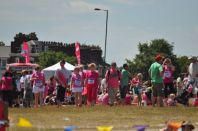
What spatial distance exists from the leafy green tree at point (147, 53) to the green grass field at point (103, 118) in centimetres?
9791

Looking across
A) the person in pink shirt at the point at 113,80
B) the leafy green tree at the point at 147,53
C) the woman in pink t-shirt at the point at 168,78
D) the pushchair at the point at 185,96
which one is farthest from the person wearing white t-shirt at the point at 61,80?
the leafy green tree at the point at 147,53

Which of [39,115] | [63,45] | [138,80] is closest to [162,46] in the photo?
[63,45]

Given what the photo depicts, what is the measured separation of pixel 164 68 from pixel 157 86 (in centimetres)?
98

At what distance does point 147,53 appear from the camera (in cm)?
11944

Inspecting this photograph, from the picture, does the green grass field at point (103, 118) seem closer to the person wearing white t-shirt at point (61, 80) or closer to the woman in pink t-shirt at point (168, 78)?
the woman in pink t-shirt at point (168, 78)

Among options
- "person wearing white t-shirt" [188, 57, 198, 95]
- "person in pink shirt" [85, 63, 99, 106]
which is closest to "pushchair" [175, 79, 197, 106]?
"person wearing white t-shirt" [188, 57, 198, 95]

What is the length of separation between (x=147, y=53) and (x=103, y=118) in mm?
103210

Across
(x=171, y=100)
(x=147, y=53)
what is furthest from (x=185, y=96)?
(x=147, y=53)

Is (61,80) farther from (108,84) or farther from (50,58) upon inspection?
(50,58)

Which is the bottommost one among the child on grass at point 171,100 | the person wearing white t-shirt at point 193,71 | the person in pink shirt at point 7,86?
the child on grass at point 171,100

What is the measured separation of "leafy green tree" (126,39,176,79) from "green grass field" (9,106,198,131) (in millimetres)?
97910

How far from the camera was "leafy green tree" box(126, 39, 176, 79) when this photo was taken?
385ft

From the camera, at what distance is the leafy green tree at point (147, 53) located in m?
117

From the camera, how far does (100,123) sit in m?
15.4
